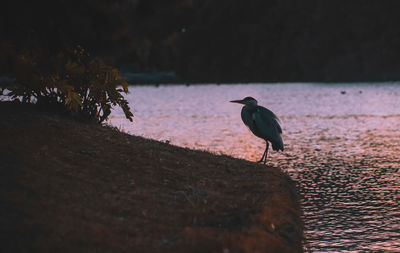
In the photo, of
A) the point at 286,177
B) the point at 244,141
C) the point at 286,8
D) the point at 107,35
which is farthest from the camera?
the point at 286,8

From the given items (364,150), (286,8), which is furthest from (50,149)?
(286,8)

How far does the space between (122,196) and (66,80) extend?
15.3 ft

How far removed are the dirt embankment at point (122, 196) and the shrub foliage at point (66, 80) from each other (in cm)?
49

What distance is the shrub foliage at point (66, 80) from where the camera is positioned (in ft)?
41.3

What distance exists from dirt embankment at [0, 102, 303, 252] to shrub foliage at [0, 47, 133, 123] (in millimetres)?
492

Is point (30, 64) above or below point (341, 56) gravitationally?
below

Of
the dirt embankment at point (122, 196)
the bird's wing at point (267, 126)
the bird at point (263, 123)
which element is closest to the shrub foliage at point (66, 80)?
the dirt embankment at point (122, 196)

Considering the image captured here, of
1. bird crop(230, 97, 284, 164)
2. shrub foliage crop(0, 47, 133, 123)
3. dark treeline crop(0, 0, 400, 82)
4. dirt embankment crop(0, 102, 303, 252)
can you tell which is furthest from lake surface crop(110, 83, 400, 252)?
dark treeline crop(0, 0, 400, 82)

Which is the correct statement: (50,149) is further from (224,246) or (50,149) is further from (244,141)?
(244,141)

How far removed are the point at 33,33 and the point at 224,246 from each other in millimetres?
6068

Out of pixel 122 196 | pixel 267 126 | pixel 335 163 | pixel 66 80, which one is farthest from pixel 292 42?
pixel 122 196

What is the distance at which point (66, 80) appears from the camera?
12.9 m

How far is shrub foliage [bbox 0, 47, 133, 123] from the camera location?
41.3 ft

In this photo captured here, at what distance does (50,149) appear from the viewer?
10.6 meters
